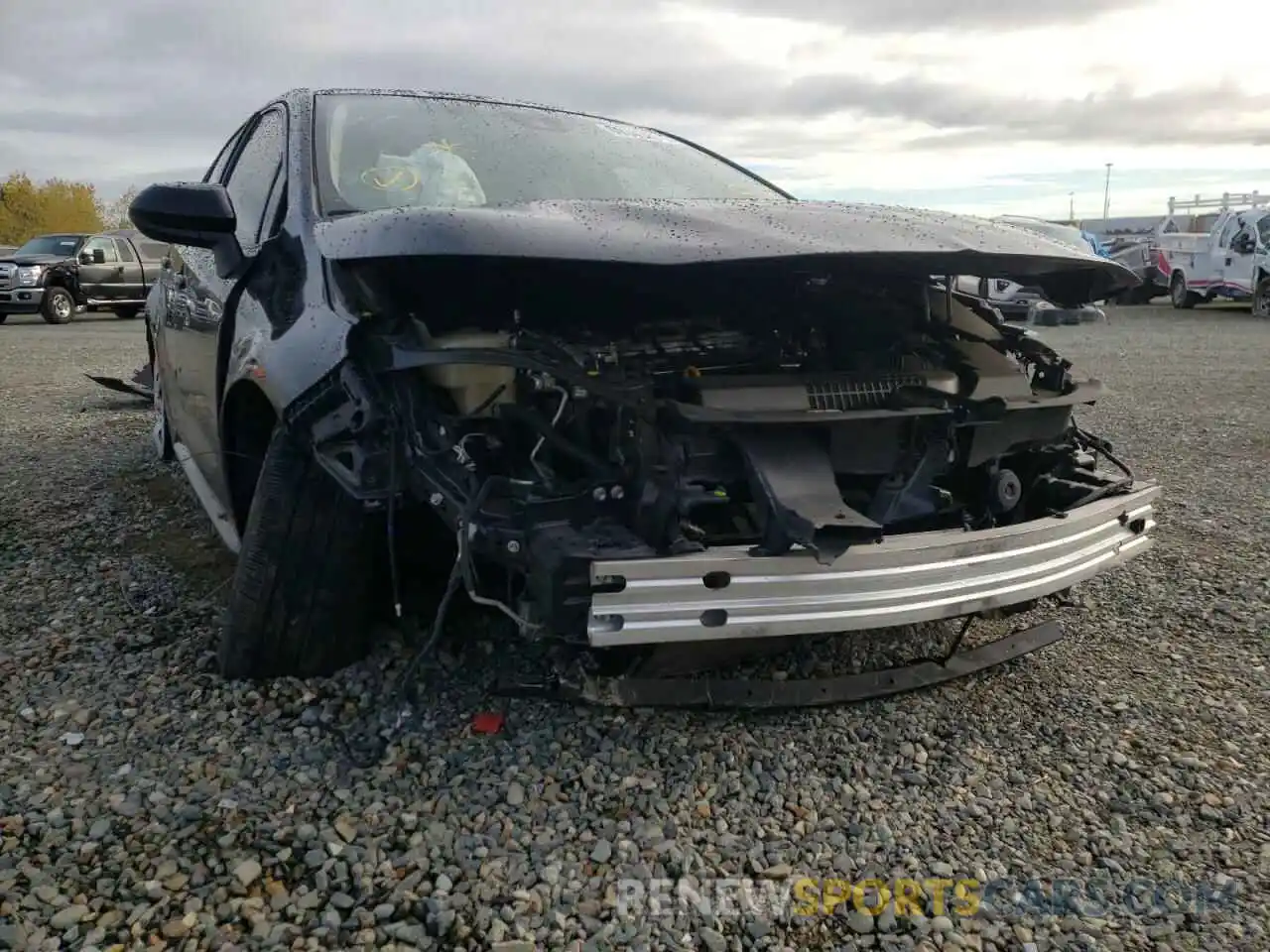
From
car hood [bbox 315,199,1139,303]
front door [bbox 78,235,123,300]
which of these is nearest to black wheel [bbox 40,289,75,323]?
front door [bbox 78,235,123,300]

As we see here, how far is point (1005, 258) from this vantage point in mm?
2482

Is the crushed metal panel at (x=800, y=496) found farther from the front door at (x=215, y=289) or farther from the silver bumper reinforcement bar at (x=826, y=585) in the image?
the front door at (x=215, y=289)

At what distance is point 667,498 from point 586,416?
12.6 inches

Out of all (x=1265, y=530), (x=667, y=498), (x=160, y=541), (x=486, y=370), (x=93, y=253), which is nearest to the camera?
(x=667, y=498)

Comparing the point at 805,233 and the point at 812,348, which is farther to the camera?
the point at 812,348

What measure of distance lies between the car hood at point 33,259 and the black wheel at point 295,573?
58.5 feet

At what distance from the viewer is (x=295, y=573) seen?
281 cm

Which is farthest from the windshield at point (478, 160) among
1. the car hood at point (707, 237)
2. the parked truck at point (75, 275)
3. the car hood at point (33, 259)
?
the car hood at point (33, 259)

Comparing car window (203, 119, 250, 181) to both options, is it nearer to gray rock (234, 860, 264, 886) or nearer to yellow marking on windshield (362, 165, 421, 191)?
yellow marking on windshield (362, 165, 421, 191)

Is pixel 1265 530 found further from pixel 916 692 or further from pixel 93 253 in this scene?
pixel 93 253

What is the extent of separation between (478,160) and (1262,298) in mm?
19161

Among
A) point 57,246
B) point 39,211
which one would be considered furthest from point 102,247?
point 39,211

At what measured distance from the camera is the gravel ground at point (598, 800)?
1970mm

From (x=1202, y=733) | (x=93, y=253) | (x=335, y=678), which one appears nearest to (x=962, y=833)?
(x=1202, y=733)
